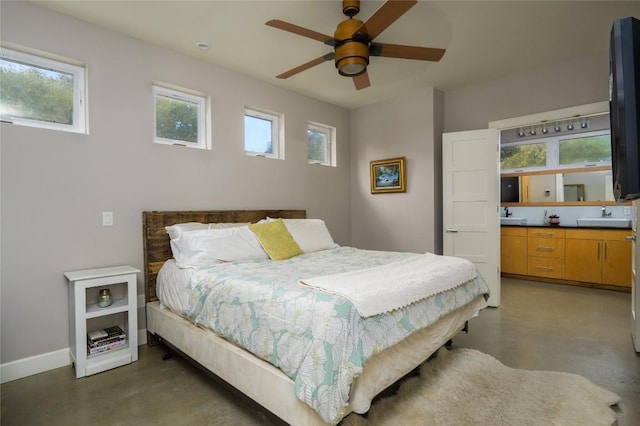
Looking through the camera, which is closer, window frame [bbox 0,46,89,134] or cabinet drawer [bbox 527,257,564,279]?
window frame [bbox 0,46,89,134]

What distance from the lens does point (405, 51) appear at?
229 cm

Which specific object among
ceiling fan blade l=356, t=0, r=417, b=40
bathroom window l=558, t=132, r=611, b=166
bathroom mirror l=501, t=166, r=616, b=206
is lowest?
bathroom mirror l=501, t=166, r=616, b=206

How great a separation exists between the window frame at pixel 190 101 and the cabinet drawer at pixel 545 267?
5072mm

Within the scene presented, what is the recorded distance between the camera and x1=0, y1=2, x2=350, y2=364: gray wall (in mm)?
2400

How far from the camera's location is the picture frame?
4.62 meters

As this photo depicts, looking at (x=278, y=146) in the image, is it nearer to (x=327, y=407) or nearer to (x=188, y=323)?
(x=188, y=323)

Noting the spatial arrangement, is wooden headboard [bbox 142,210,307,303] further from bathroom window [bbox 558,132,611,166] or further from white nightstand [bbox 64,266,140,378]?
bathroom window [bbox 558,132,611,166]

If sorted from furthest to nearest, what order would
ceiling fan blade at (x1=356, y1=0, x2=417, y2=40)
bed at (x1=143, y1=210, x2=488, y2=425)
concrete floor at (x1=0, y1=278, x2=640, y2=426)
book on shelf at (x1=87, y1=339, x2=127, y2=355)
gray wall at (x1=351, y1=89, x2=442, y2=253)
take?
gray wall at (x1=351, y1=89, x2=442, y2=253) → book on shelf at (x1=87, y1=339, x2=127, y2=355) → concrete floor at (x1=0, y1=278, x2=640, y2=426) → ceiling fan blade at (x1=356, y1=0, x2=417, y2=40) → bed at (x1=143, y1=210, x2=488, y2=425)

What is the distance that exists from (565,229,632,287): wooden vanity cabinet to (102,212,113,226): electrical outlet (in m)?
5.82

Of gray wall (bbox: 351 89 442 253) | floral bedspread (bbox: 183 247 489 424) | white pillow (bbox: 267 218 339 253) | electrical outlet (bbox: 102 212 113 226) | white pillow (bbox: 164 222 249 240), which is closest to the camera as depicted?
floral bedspread (bbox: 183 247 489 424)

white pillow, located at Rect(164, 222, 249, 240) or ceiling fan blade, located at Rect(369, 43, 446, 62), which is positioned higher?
ceiling fan blade, located at Rect(369, 43, 446, 62)

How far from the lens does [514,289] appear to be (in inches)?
188

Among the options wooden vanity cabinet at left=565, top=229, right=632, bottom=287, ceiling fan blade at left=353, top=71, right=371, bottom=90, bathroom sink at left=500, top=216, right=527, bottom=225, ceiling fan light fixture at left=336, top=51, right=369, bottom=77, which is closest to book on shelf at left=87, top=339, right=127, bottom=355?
ceiling fan light fixture at left=336, top=51, right=369, bottom=77

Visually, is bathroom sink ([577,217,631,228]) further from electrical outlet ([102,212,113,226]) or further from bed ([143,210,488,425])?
electrical outlet ([102,212,113,226])
